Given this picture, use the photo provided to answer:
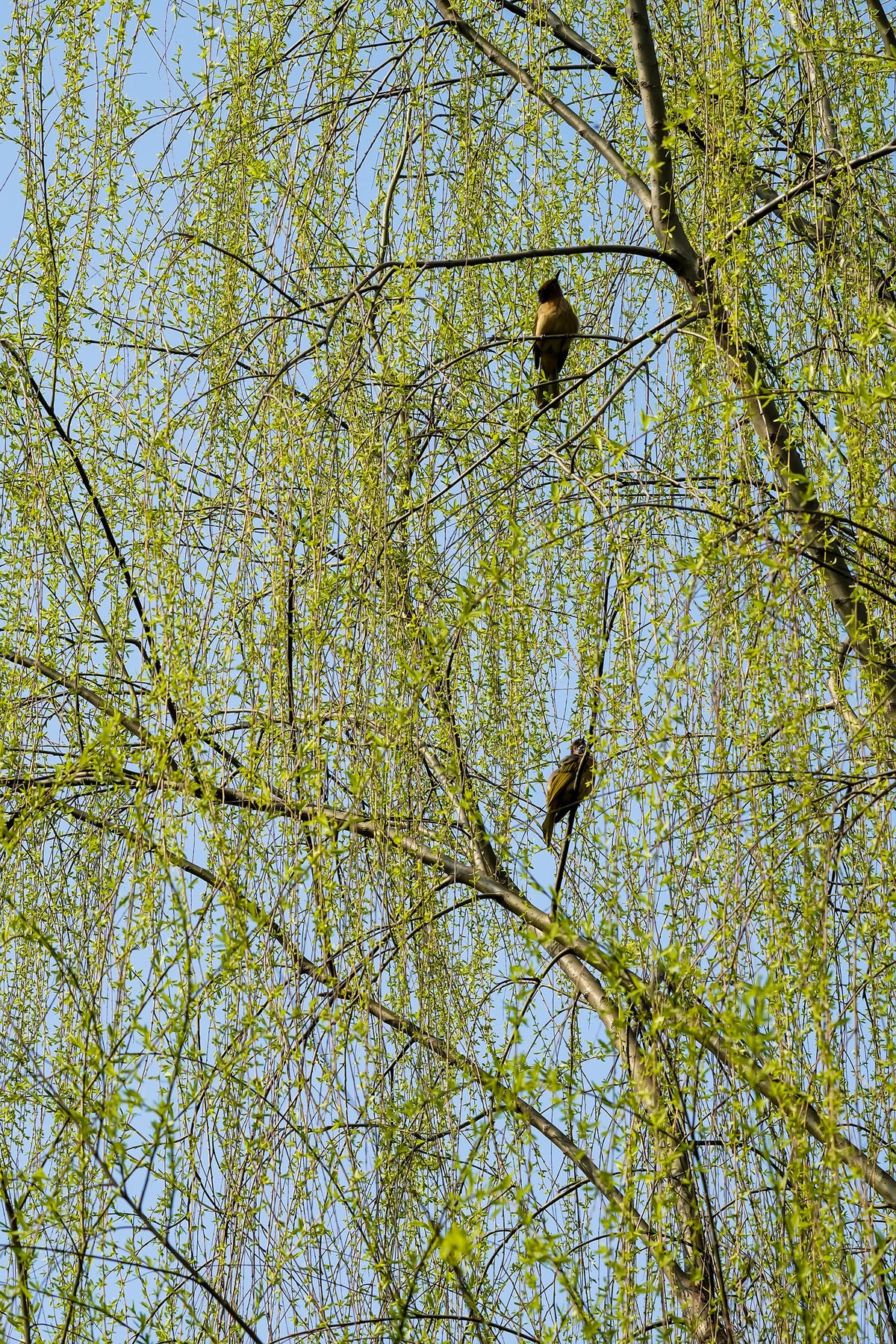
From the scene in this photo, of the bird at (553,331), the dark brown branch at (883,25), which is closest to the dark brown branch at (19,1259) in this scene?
the bird at (553,331)

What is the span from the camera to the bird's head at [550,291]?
3242 mm

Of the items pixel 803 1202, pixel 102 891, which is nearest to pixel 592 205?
pixel 102 891

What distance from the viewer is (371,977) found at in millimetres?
2346

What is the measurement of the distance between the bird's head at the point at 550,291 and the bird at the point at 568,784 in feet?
3.26

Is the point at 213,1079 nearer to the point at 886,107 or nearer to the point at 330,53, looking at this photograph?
the point at 330,53

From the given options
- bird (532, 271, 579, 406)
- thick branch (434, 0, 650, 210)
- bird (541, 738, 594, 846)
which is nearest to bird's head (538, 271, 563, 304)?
bird (532, 271, 579, 406)

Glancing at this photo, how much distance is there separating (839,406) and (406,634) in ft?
2.57

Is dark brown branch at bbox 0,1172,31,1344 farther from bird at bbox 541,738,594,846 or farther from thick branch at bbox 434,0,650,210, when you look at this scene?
thick branch at bbox 434,0,650,210

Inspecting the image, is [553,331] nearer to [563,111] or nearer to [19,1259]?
[563,111]

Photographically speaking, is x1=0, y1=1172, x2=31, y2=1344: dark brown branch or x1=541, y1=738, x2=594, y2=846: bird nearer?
x1=0, y1=1172, x2=31, y2=1344: dark brown branch

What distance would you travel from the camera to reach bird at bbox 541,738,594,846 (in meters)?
2.92

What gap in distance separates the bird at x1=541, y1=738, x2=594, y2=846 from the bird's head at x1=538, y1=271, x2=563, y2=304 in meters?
0.99

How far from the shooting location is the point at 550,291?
326 cm

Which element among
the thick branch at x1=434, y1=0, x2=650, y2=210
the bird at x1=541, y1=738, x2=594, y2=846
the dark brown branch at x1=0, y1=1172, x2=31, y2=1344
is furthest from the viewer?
the thick branch at x1=434, y1=0, x2=650, y2=210
